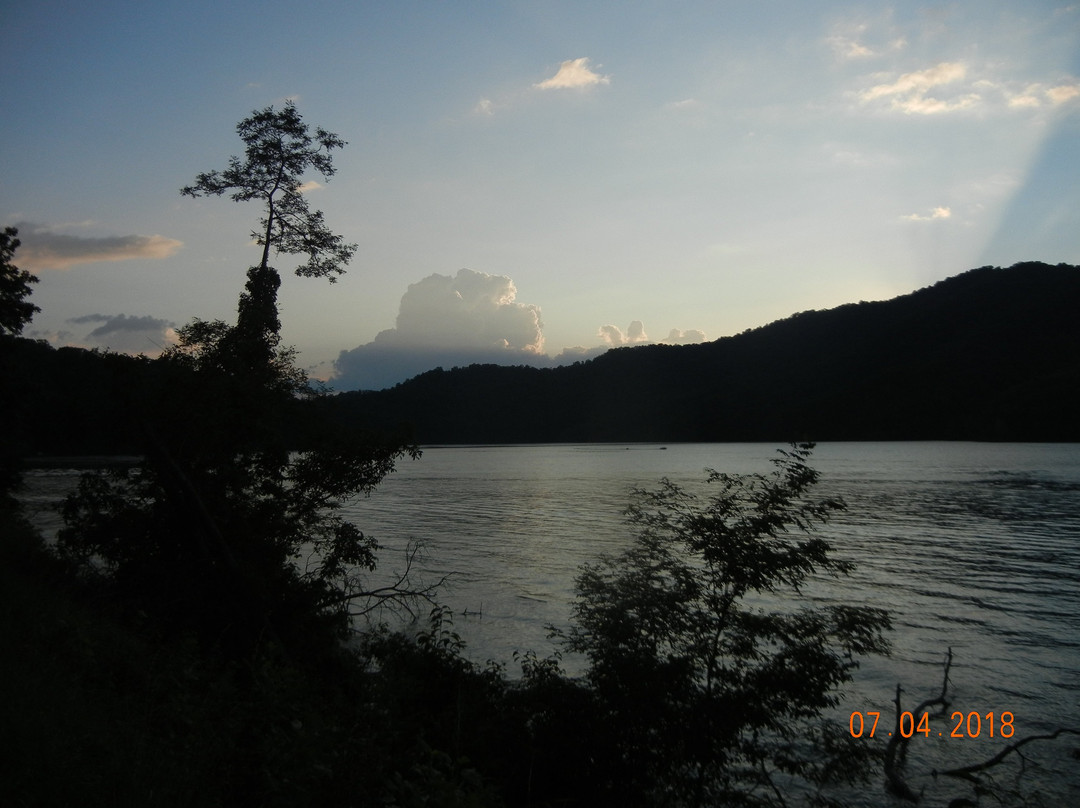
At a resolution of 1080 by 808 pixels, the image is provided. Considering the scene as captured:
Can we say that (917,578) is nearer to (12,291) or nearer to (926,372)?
(12,291)

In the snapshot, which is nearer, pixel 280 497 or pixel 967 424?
pixel 280 497

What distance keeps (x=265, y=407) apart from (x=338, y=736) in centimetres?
895

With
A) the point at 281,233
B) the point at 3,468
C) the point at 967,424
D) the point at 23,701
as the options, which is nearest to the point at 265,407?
the point at 281,233

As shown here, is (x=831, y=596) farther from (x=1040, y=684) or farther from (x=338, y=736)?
(x=338, y=736)

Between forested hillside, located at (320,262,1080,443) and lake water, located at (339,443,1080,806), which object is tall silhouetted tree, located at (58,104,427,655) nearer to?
lake water, located at (339,443,1080,806)

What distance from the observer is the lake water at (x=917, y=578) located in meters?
15.4

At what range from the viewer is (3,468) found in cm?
3109

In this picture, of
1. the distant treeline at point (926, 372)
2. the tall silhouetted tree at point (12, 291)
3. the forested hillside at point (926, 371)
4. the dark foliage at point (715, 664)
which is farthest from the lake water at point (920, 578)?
the forested hillside at point (926, 371)

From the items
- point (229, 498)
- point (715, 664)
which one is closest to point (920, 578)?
point (715, 664)
